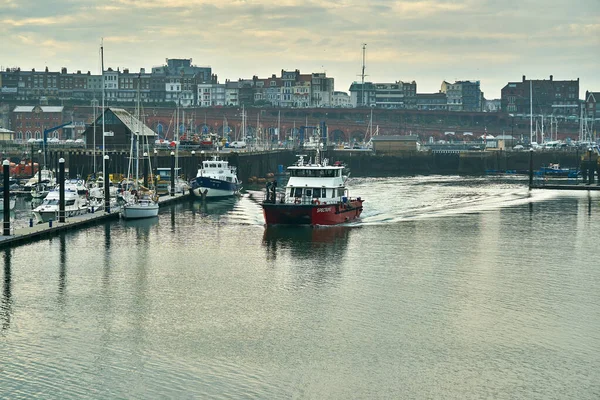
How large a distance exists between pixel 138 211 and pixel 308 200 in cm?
1526

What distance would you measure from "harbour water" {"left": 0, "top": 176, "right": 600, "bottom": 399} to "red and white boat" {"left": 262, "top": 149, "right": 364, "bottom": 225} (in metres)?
1.40

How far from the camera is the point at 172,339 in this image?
131 feet

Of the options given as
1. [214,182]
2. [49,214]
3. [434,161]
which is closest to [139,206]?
[49,214]

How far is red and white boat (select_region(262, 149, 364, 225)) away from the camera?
239 ft

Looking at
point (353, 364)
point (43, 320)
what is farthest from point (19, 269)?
point (353, 364)

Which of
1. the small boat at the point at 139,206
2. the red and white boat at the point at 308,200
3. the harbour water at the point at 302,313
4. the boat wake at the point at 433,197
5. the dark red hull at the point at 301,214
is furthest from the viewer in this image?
the boat wake at the point at 433,197

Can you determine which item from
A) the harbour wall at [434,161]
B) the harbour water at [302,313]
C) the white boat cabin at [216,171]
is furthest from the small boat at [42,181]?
the harbour wall at [434,161]

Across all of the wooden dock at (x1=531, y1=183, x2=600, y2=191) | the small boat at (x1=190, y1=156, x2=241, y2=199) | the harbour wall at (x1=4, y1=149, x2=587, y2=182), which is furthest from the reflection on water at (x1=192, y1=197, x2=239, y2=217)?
the harbour wall at (x1=4, y1=149, x2=587, y2=182)

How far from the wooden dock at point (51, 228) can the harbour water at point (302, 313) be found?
978mm

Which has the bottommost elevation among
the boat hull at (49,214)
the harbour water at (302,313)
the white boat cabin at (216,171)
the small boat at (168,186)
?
the harbour water at (302,313)

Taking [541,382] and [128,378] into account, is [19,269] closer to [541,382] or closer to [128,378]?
[128,378]

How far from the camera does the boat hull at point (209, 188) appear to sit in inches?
3917

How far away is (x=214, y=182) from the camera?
100438 mm

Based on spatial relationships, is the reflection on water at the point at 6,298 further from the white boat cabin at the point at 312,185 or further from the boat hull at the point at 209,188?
the boat hull at the point at 209,188
